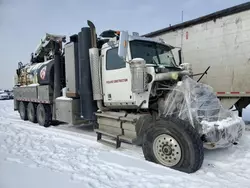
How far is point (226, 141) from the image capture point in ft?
13.1

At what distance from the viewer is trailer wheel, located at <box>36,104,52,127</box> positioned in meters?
8.01

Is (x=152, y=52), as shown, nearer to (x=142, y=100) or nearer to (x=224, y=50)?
(x=142, y=100)

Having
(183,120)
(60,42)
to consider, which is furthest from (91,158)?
(60,42)

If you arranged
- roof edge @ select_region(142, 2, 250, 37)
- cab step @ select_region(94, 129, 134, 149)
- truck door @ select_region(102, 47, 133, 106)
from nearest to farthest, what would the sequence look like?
cab step @ select_region(94, 129, 134, 149) → truck door @ select_region(102, 47, 133, 106) → roof edge @ select_region(142, 2, 250, 37)

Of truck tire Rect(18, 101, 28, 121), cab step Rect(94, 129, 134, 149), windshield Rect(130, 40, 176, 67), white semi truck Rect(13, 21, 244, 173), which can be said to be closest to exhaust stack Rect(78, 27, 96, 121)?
white semi truck Rect(13, 21, 244, 173)

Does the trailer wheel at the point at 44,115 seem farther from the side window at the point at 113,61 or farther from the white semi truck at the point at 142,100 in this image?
the side window at the point at 113,61

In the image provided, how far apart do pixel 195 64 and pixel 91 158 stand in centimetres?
503

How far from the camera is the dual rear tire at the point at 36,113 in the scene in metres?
8.04

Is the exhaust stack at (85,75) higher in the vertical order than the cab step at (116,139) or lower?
higher

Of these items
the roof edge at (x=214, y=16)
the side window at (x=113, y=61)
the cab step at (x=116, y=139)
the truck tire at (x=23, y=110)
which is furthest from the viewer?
the truck tire at (x=23, y=110)

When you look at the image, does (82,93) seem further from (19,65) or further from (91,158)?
(19,65)

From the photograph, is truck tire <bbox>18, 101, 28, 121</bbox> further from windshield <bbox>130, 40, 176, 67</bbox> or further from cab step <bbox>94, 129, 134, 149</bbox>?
windshield <bbox>130, 40, 176, 67</bbox>

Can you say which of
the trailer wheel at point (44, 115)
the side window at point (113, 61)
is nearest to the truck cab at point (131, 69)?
the side window at point (113, 61)

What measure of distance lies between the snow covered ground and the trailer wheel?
256 cm
